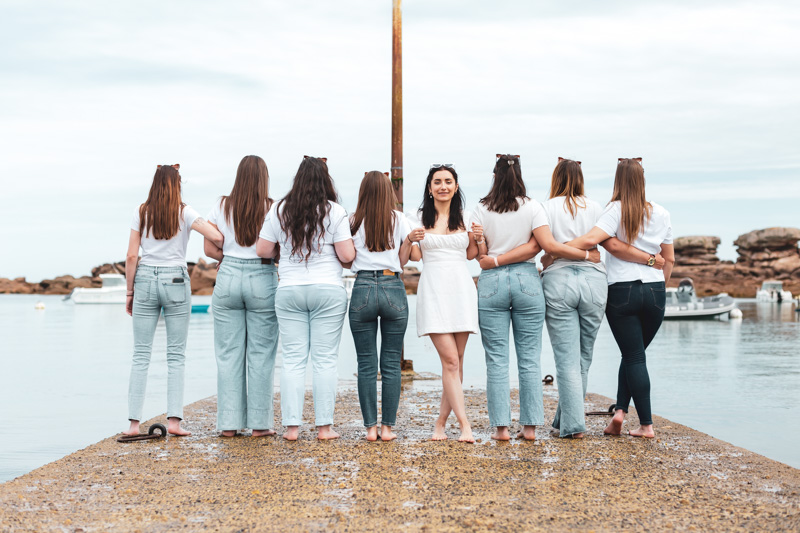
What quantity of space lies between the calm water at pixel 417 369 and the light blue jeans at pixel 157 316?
1.53 m

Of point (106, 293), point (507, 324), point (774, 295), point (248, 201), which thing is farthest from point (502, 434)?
point (774, 295)

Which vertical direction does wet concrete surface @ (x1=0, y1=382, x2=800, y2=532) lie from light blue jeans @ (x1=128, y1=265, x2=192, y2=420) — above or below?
below

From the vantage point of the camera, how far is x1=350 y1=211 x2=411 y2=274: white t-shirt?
5.41 m

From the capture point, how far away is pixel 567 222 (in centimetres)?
559

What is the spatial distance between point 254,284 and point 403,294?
1099 millimetres

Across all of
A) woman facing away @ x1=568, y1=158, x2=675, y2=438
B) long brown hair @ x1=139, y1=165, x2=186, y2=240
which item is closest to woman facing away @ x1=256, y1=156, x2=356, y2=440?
long brown hair @ x1=139, y1=165, x2=186, y2=240

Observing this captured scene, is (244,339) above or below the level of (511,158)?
below

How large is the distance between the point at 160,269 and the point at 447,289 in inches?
85.5

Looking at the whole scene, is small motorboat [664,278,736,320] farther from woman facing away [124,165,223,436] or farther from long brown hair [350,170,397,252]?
woman facing away [124,165,223,436]

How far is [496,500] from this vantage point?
3928mm

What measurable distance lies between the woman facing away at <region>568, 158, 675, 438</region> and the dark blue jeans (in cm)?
136

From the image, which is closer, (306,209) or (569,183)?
(306,209)

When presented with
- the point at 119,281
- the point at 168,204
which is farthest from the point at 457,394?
the point at 119,281

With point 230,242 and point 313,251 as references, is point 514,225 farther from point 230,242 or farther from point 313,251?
point 230,242
